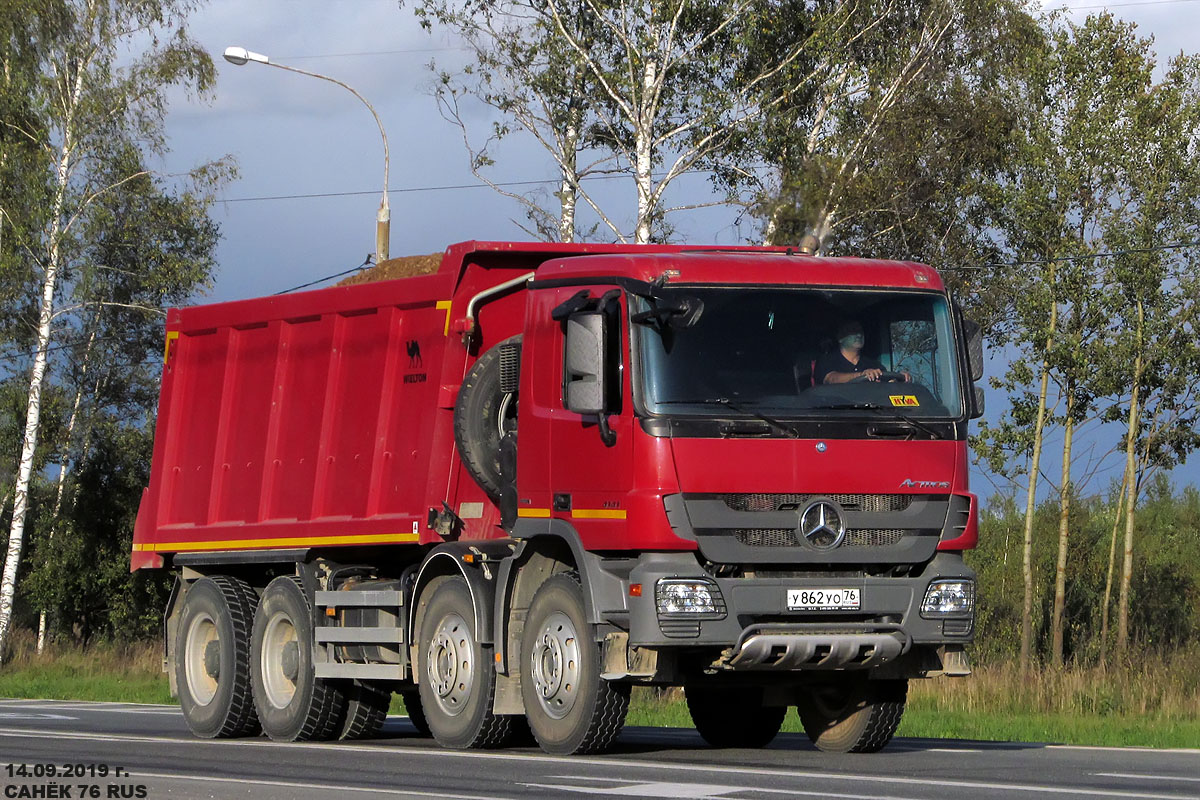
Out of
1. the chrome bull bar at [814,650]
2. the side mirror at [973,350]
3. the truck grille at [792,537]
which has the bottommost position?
the chrome bull bar at [814,650]

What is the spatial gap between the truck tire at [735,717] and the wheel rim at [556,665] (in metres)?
2.15

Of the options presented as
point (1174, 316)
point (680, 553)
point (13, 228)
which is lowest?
point (680, 553)

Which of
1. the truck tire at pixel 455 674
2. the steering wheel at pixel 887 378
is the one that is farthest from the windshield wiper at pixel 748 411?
the truck tire at pixel 455 674

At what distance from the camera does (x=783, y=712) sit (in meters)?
14.3

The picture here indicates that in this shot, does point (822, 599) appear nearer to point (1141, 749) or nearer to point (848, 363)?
point (848, 363)

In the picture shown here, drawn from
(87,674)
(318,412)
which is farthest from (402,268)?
(87,674)

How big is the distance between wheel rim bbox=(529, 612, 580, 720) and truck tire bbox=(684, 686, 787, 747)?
7.05 ft

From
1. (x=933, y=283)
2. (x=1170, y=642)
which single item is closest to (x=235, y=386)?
(x=933, y=283)

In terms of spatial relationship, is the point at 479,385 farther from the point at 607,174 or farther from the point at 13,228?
the point at 13,228

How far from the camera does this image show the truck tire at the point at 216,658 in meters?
15.9

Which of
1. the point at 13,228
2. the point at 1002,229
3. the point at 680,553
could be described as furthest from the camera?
the point at 13,228

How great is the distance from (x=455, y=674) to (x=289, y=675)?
98.6 inches

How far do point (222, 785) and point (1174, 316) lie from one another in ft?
66.4

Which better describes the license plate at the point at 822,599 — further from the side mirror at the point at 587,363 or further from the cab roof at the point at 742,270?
the cab roof at the point at 742,270
